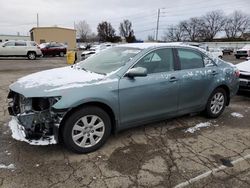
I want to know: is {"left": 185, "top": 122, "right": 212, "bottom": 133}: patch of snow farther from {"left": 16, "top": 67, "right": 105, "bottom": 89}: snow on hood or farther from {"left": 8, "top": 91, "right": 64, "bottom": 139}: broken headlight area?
{"left": 8, "top": 91, "right": 64, "bottom": 139}: broken headlight area

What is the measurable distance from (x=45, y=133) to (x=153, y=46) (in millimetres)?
2267

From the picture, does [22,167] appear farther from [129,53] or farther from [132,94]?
[129,53]

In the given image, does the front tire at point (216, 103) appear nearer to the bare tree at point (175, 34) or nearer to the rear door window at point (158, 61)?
the rear door window at point (158, 61)

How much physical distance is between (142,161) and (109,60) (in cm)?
185

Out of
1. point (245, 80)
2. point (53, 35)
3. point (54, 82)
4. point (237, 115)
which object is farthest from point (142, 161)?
point (53, 35)

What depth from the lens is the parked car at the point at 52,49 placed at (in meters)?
26.9

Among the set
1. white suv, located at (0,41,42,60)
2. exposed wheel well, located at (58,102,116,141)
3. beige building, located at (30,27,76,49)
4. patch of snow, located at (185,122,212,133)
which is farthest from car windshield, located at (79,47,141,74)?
beige building, located at (30,27,76,49)

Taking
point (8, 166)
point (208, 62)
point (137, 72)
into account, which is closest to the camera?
point (8, 166)

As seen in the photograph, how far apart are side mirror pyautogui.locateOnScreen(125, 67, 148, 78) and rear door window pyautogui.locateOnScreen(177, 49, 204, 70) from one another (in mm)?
1071

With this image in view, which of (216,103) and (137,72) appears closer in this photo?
(137,72)

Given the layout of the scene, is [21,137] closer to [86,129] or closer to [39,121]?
[39,121]

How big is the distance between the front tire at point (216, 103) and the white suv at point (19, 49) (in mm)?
19289

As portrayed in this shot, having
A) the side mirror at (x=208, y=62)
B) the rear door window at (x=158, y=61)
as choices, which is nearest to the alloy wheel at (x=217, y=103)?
the side mirror at (x=208, y=62)

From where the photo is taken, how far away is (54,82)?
3541 mm
